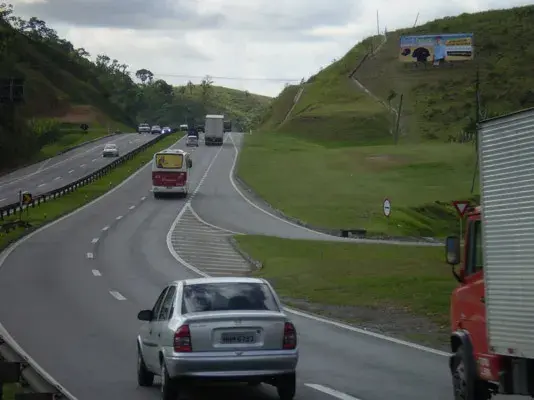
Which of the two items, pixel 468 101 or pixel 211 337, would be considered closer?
pixel 211 337

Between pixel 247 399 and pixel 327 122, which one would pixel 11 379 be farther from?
pixel 327 122

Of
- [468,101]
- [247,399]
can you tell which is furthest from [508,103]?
[247,399]

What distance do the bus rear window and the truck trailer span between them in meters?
61.0

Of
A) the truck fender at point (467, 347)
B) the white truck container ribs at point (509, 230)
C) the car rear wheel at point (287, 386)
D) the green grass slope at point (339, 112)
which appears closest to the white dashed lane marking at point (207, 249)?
the car rear wheel at point (287, 386)

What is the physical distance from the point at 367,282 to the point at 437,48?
124168mm

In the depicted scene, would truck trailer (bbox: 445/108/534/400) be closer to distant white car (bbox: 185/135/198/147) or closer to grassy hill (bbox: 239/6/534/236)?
grassy hill (bbox: 239/6/534/236)

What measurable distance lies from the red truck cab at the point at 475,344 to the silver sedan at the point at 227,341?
2.17 meters

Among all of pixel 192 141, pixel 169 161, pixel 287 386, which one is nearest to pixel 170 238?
pixel 169 161

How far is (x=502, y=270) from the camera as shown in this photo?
10.6 m

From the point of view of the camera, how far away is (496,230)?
1080 cm

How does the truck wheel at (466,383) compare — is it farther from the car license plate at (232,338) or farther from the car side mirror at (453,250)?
the car license plate at (232,338)

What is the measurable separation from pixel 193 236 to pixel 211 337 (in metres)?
37.8

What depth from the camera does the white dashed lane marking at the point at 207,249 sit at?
38.7m

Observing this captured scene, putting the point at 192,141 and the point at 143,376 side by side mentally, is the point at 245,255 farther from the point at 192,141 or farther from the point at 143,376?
A: the point at 192,141
